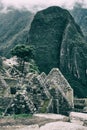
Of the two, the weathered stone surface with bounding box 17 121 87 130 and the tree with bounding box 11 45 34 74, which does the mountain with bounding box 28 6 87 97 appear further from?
the weathered stone surface with bounding box 17 121 87 130

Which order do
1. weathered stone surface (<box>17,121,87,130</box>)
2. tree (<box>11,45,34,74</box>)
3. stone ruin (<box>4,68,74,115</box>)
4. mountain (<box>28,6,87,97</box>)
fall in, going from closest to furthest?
1. weathered stone surface (<box>17,121,87,130</box>)
2. stone ruin (<box>4,68,74,115</box>)
3. tree (<box>11,45,34,74</box>)
4. mountain (<box>28,6,87,97</box>)

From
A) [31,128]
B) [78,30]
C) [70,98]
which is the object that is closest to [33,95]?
[70,98]

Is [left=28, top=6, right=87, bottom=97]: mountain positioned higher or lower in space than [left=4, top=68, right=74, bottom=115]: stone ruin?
higher

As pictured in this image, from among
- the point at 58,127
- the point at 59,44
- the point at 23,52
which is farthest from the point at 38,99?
the point at 59,44

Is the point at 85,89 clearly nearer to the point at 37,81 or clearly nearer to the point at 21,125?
the point at 37,81

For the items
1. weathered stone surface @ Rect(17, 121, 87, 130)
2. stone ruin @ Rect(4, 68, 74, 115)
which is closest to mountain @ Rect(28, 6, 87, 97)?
stone ruin @ Rect(4, 68, 74, 115)

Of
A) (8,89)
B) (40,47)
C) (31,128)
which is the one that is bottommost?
(31,128)
